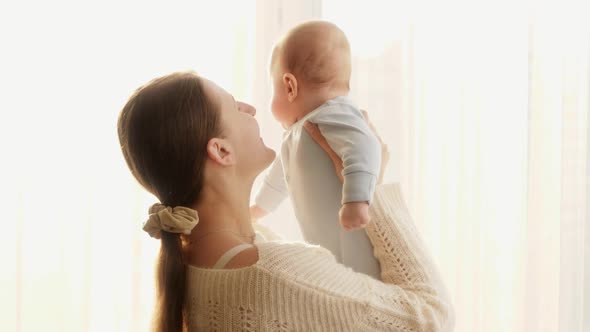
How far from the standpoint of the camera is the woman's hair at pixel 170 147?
3.67ft

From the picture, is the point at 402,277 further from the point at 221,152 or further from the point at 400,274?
the point at 221,152

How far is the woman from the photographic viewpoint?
3.61ft

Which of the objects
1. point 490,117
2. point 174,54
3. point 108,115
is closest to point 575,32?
point 490,117

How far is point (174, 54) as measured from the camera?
194 centimetres

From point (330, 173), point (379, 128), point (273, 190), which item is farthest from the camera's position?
point (379, 128)

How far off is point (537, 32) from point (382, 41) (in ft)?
1.72

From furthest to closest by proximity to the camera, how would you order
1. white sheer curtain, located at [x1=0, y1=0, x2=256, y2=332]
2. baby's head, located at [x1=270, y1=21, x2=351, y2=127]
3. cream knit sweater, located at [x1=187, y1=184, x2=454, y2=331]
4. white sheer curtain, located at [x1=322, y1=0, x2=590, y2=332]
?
1. white sheer curtain, located at [x1=322, y1=0, x2=590, y2=332]
2. white sheer curtain, located at [x1=0, y1=0, x2=256, y2=332]
3. baby's head, located at [x1=270, y1=21, x2=351, y2=127]
4. cream knit sweater, located at [x1=187, y1=184, x2=454, y2=331]

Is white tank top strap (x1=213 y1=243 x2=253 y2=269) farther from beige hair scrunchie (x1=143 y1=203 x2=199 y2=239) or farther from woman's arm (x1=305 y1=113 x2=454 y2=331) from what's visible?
woman's arm (x1=305 y1=113 x2=454 y2=331)

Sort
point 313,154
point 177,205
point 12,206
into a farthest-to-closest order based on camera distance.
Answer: point 12,206 → point 313,154 → point 177,205

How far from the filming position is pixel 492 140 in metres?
2.30

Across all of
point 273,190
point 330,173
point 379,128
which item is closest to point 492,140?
point 379,128

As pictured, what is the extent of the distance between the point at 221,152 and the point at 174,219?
0.14 meters

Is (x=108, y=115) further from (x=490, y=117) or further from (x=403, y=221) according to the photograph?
(x=490, y=117)

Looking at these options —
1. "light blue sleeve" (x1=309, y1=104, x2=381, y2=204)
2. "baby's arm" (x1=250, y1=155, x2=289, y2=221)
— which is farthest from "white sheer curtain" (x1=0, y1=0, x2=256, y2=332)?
"light blue sleeve" (x1=309, y1=104, x2=381, y2=204)
